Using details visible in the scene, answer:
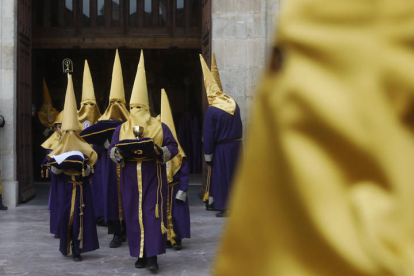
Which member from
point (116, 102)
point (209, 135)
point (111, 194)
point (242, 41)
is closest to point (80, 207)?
point (111, 194)

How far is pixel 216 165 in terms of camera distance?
29.0ft

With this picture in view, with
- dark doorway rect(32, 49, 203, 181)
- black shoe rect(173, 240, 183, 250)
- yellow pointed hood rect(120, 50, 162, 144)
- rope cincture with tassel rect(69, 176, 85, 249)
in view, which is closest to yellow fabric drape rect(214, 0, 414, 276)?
yellow pointed hood rect(120, 50, 162, 144)

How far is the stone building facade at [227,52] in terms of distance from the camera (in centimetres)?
994

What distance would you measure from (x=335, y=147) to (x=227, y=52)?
31.5 ft

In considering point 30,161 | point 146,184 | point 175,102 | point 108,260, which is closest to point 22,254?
point 108,260

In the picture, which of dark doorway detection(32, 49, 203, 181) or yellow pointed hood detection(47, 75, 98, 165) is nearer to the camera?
yellow pointed hood detection(47, 75, 98, 165)

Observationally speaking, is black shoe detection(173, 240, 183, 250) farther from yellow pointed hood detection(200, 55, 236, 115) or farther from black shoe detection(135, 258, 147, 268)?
yellow pointed hood detection(200, 55, 236, 115)

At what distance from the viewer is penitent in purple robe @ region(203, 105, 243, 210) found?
876cm

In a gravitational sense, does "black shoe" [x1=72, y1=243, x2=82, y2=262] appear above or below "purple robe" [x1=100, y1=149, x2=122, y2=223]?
below

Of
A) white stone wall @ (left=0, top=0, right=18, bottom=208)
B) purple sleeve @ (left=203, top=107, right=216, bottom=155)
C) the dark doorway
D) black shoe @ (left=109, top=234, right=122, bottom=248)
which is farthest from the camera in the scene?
the dark doorway

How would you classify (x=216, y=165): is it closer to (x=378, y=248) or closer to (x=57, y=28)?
(x=57, y=28)

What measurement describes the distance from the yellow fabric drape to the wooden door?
33.1ft

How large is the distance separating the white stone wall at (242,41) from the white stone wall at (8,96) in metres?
3.46

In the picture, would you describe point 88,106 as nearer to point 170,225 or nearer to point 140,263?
point 170,225
